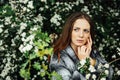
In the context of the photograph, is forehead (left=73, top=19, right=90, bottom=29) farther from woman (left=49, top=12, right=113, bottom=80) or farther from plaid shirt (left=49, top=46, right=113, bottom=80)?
plaid shirt (left=49, top=46, right=113, bottom=80)

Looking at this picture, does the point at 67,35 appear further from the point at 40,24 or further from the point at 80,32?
the point at 40,24

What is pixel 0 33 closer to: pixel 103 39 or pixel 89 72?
pixel 103 39

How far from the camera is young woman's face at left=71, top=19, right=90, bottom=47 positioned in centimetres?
402

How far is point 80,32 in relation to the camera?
13.1 ft

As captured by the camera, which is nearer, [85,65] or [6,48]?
[85,65]

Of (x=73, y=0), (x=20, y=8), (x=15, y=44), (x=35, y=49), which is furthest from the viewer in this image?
(x=73, y=0)

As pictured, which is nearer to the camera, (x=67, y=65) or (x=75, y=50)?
(x=67, y=65)

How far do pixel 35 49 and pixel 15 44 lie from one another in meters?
3.00

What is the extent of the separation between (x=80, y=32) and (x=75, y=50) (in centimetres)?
27

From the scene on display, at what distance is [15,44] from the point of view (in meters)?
6.30

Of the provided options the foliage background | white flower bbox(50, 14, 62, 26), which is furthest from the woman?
white flower bbox(50, 14, 62, 26)

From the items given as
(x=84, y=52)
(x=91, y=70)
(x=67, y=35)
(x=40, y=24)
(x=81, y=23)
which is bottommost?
(x=40, y=24)

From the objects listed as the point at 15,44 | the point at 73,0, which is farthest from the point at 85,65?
the point at 73,0

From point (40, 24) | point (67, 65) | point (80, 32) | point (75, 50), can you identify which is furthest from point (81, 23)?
point (40, 24)
